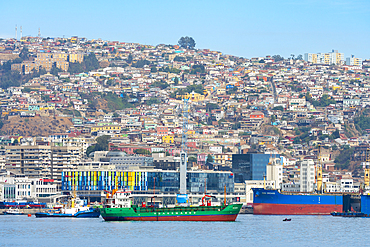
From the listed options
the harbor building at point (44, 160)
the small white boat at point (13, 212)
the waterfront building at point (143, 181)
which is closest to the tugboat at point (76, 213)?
the small white boat at point (13, 212)

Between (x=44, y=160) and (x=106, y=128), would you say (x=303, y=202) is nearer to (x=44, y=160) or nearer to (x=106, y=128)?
(x=44, y=160)

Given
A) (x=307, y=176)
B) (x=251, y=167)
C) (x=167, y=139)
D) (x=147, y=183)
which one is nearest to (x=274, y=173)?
(x=251, y=167)

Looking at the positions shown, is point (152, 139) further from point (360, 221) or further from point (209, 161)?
point (360, 221)

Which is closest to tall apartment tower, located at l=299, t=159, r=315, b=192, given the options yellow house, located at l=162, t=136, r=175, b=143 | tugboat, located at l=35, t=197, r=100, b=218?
tugboat, located at l=35, t=197, r=100, b=218

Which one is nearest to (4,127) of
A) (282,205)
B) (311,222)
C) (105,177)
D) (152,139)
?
(152,139)

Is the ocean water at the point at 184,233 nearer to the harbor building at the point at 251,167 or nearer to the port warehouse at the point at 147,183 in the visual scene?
the port warehouse at the point at 147,183

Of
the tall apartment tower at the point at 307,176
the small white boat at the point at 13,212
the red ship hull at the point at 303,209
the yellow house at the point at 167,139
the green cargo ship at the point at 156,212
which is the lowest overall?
the small white boat at the point at 13,212

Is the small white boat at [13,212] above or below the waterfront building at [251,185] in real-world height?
below

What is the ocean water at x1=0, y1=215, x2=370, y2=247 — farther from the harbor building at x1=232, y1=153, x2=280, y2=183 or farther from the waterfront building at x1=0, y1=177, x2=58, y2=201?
the harbor building at x1=232, y1=153, x2=280, y2=183
